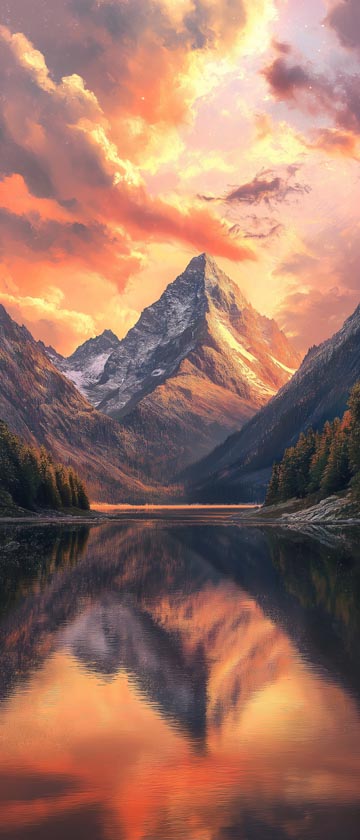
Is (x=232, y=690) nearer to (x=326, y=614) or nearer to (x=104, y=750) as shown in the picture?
(x=104, y=750)

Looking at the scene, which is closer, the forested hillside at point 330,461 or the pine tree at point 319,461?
the forested hillside at point 330,461

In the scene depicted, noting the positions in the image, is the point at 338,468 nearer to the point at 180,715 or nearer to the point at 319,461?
the point at 319,461

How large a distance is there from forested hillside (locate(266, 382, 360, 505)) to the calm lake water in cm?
9185

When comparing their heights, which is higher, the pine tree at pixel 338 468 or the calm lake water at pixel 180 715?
the pine tree at pixel 338 468

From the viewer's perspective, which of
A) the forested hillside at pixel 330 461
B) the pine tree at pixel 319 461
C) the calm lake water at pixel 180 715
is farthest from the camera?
the pine tree at pixel 319 461

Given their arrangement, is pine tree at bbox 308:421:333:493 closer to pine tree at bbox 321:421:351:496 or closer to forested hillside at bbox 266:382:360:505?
forested hillside at bbox 266:382:360:505

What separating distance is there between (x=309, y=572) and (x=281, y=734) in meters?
42.7

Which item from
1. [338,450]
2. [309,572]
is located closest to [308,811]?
[309,572]

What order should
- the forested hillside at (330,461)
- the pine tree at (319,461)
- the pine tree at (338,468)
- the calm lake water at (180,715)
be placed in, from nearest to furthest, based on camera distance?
the calm lake water at (180,715), the forested hillside at (330,461), the pine tree at (338,468), the pine tree at (319,461)

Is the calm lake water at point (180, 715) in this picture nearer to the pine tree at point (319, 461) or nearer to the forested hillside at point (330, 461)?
the forested hillside at point (330, 461)

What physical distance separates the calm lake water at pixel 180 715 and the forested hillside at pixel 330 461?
91.9 metres

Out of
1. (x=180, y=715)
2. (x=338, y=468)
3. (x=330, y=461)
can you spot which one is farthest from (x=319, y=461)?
(x=180, y=715)

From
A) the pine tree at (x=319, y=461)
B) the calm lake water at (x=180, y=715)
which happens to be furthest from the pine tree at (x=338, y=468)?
the calm lake water at (x=180, y=715)

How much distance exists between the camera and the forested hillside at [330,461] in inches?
5551
